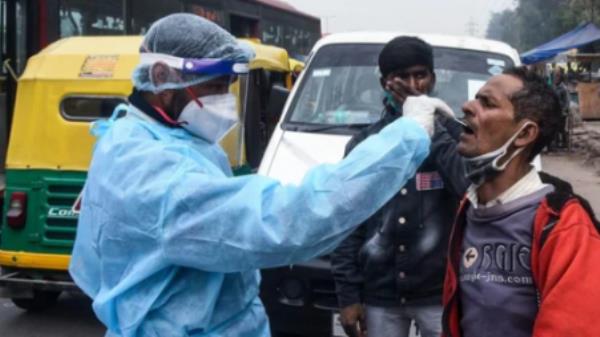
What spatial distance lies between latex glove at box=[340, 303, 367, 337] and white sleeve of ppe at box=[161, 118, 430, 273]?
1.52 m

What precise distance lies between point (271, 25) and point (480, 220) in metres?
13.4

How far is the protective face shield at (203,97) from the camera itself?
85.2 inches

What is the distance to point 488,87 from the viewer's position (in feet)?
7.92

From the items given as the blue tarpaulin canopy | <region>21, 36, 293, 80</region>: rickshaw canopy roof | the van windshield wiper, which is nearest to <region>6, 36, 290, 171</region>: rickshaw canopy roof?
<region>21, 36, 293, 80</region>: rickshaw canopy roof

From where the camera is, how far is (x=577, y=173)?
15281mm

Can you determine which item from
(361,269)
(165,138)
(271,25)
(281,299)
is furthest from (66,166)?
(271,25)

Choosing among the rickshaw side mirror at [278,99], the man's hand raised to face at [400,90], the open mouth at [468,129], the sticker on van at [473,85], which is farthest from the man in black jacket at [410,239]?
the rickshaw side mirror at [278,99]

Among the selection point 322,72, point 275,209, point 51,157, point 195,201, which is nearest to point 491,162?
point 275,209

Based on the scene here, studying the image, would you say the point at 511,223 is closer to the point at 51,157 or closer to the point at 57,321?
the point at 51,157

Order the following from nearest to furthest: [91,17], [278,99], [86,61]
Result: [278,99], [86,61], [91,17]

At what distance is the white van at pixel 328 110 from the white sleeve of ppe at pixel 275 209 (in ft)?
8.61

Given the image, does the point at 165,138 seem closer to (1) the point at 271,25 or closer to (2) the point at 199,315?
(2) the point at 199,315

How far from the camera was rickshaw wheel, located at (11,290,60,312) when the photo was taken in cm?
668

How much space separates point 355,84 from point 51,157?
7.58ft
